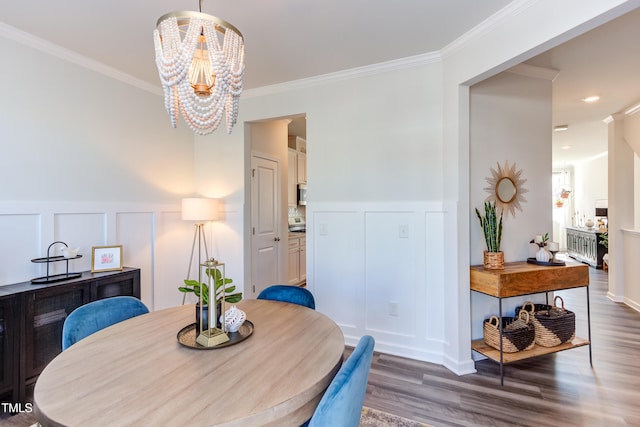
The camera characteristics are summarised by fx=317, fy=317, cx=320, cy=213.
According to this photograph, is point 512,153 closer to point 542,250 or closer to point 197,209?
point 542,250

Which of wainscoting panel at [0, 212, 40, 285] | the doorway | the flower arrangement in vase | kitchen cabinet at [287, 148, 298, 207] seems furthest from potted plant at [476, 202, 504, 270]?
wainscoting panel at [0, 212, 40, 285]

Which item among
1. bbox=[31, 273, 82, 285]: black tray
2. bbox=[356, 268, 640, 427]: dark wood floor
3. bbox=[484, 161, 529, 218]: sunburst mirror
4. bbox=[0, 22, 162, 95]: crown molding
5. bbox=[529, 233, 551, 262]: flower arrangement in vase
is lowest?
bbox=[356, 268, 640, 427]: dark wood floor

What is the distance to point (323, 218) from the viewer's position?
3.22 meters

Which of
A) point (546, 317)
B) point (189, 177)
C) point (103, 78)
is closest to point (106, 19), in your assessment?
point (103, 78)

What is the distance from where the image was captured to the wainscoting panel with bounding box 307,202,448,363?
2.76 meters

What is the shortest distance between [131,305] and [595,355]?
12.2ft

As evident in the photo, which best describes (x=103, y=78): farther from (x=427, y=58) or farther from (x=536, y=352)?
(x=536, y=352)

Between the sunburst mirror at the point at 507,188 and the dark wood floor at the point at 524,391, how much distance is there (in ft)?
4.35

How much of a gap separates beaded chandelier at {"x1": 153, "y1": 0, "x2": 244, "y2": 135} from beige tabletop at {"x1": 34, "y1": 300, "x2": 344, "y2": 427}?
1.09 metres

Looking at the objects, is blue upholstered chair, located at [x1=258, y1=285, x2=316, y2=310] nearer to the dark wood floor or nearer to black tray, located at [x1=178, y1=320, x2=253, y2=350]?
black tray, located at [x1=178, y1=320, x2=253, y2=350]

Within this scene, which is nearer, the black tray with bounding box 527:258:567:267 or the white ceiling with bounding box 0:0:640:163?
the white ceiling with bounding box 0:0:640:163

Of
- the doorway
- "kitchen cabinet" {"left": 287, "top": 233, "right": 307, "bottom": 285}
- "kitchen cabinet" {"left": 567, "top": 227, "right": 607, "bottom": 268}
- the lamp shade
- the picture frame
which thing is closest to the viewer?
the picture frame

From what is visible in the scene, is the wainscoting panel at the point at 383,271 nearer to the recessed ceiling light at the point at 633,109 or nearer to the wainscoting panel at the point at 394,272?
the wainscoting panel at the point at 394,272

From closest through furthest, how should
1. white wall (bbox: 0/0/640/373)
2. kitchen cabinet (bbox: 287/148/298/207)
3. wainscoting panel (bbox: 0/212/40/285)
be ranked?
wainscoting panel (bbox: 0/212/40/285)
white wall (bbox: 0/0/640/373)
kitchen cabinet (bbox: 287/148/298/207)
